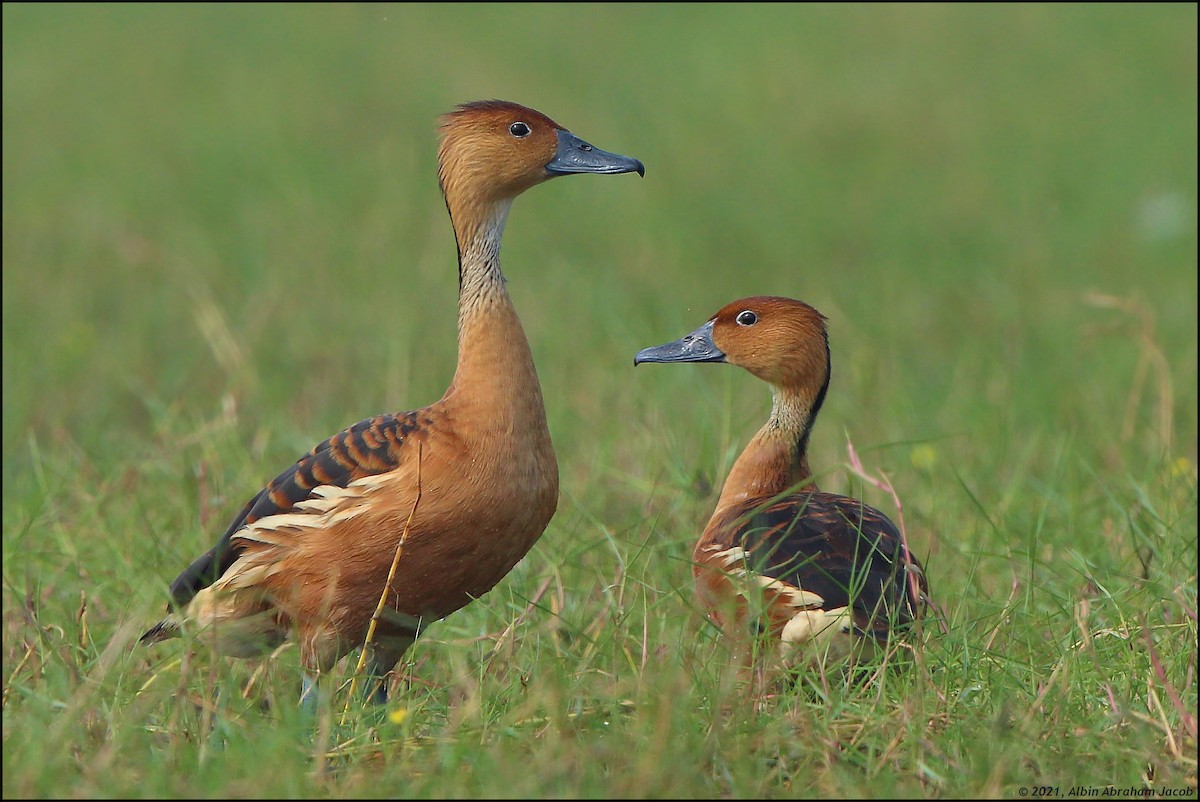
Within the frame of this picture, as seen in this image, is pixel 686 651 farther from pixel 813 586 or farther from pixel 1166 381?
pixel 1166 381

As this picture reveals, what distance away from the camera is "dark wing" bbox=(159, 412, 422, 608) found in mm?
4590

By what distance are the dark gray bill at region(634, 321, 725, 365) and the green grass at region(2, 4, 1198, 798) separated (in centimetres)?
47

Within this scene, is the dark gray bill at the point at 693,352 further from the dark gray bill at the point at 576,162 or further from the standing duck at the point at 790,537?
the dark gray bill at the point at 576,162

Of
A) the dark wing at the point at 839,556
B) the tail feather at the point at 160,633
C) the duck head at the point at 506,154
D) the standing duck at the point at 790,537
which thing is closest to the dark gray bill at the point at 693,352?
the standing duck at the point at 790,537

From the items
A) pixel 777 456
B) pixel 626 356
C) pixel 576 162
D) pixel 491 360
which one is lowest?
pixel 626 356

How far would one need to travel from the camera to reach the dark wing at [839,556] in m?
4.34

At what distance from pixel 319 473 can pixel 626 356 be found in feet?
11.9

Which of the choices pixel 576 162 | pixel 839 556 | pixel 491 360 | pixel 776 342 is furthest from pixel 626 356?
pixel 839 556

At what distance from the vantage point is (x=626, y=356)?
812 centimetres

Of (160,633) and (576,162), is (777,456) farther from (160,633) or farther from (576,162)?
(160,633)

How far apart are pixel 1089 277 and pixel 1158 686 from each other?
6683 mm

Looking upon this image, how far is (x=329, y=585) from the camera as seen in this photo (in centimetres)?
444

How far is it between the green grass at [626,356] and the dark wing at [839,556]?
16 centimetres

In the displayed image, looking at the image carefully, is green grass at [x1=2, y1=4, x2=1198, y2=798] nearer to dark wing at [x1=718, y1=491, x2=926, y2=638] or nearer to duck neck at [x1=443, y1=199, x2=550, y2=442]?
dark wing at [x1=718, y1=491, x2=926, y2=638]
